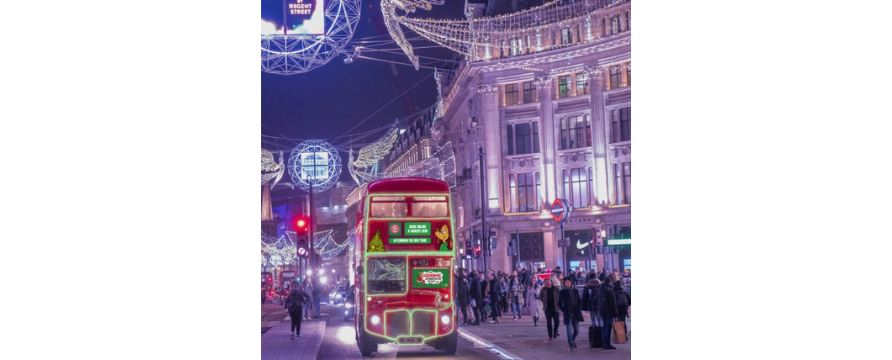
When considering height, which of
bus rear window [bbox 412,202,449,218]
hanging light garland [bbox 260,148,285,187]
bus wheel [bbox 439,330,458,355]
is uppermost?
hanging light garland [bbox 260,148,285,187]

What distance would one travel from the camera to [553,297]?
18422 millimetres

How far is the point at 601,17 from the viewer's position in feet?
59.3

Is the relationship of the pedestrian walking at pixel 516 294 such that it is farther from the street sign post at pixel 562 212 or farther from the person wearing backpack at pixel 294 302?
the person wearing backpack at pixel 294 302

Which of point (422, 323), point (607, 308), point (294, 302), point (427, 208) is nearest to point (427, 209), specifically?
point (427, 208)

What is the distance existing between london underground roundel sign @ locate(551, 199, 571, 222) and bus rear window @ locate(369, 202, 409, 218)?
3108 millimetres

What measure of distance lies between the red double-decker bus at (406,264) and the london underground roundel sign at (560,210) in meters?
2.41

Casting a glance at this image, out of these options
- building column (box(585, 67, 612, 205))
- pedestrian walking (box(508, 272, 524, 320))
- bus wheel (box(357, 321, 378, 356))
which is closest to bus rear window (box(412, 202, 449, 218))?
bus wheel (box(357, 321, 378, 356))

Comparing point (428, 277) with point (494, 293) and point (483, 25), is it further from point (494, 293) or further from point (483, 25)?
point (494, 293)

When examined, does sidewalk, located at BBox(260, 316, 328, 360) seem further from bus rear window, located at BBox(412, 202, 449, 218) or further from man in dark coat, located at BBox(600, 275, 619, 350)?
man in dark coat, located at BBox(600, 275, 619, 350)

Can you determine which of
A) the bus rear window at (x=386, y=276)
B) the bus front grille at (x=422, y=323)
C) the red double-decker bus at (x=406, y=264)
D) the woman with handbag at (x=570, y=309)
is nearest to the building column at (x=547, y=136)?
the woman with handbag at (x=570, y=309)

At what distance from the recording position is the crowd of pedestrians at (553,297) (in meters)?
17.4

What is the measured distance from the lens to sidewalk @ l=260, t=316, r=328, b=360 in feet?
55.6

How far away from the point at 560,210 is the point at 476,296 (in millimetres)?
3506
